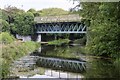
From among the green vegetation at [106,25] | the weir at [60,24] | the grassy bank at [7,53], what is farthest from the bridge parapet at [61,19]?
the green vegetation at [106,25]

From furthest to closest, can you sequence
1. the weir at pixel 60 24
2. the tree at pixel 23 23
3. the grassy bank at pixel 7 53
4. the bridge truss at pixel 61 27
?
the tree at pixel 23 23 < the weir at pixel 60 24 < the bridge truss at pixel 61 27 < the grassy bank at pixel 7 53

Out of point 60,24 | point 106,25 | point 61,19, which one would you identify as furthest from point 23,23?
point 106,25

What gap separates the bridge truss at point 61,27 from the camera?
31.0 m

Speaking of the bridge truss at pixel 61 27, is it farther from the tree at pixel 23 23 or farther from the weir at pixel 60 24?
the tree at pixel 23 23

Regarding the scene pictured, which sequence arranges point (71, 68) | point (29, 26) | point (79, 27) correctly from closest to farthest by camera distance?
point (71, 68) → point (79, 27) → point (29, 26)

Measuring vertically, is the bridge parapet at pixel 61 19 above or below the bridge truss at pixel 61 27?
above

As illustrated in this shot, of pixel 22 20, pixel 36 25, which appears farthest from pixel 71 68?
pixel 36 25

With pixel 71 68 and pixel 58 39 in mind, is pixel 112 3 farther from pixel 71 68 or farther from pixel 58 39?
pixel 58 39

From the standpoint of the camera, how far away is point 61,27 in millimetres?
33281

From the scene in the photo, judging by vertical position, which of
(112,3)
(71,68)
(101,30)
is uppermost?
(112,3)

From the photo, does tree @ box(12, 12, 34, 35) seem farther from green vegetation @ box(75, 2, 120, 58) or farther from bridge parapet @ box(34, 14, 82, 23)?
green vegetation @ box(75, 2, 120, 58)

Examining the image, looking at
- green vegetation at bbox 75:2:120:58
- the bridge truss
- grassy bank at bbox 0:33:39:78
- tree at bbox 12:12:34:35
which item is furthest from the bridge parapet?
green vegetation at bbox 75:2:120:58

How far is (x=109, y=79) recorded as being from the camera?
400 inches

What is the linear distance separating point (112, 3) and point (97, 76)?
270 centimetres
